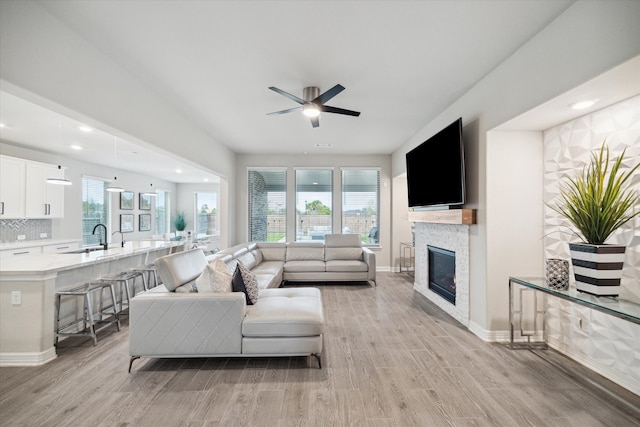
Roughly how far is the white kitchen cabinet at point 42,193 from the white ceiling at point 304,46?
2.05 meters

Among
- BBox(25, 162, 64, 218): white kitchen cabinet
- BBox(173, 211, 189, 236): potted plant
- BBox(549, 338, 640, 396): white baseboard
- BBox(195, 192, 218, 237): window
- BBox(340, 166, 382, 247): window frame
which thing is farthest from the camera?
BBox(195, 192, 218, 237): window

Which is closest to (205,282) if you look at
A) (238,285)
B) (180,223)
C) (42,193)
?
(238,285)

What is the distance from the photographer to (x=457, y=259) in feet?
11.8

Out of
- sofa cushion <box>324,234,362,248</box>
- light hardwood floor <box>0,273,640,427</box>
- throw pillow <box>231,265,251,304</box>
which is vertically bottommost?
light hardwood floor <box>0,273,640,427</box>

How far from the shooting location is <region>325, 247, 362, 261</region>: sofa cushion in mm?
5848

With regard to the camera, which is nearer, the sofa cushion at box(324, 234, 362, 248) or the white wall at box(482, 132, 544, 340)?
the white wall at box(482, 132, 544, 340)

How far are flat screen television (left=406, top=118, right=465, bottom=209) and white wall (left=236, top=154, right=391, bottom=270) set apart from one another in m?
2.14

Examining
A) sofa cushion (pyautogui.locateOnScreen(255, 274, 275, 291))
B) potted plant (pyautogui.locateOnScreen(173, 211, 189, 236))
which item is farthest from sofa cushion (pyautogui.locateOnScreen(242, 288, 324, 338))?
potted plant (pyautogui.locateOnScreen(173, 211, 189, 236))

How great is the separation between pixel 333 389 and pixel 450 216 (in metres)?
2.33

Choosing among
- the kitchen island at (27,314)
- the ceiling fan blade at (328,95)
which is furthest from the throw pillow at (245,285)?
the ceiling fan blade at (328,95)

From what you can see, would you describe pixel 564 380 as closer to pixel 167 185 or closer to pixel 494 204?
pixel 494 204

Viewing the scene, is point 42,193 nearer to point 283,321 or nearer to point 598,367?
point 283,321

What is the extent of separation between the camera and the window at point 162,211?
9727mm

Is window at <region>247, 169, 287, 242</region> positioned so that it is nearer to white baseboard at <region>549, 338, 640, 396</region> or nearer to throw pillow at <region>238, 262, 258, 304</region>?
throw pillow at <region>238, 262, 258, 304</region>
